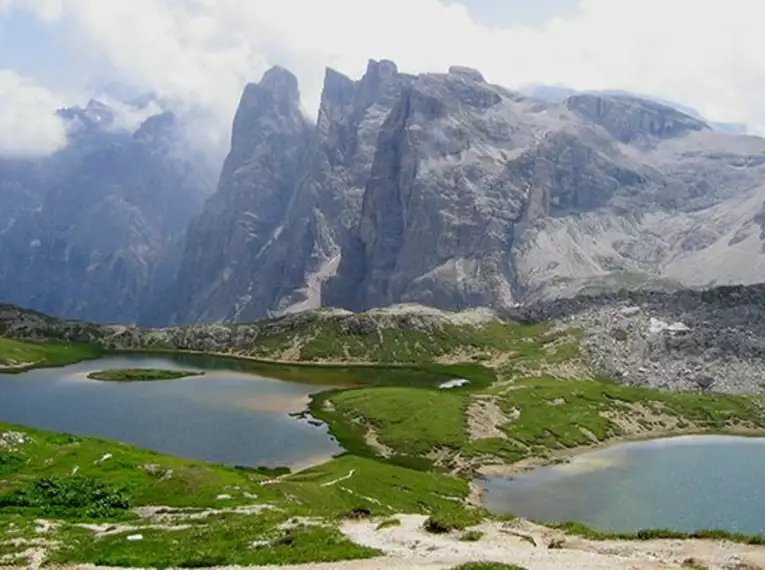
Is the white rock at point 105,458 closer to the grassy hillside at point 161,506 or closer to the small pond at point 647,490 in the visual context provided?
the grassy hillside at point 161,506

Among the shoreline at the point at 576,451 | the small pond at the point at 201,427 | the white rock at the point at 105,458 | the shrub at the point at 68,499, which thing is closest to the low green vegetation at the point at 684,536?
the shrub at the point at 68,499

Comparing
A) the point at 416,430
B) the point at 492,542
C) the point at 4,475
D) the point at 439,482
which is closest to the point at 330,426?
the point at 416,430

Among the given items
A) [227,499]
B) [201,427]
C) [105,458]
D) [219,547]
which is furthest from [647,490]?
[219,547]

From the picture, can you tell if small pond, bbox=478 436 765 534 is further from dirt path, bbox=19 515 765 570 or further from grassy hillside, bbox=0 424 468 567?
dirt path, bbox=19 515 765 570

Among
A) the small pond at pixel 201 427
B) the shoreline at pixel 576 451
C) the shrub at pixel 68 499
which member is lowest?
the shoreline at pixel 576 451

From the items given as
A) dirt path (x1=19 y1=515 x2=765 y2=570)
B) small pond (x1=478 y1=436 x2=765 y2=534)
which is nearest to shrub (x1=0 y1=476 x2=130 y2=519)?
dirt path (x1=19 y1=515 x2=765 y2=570)

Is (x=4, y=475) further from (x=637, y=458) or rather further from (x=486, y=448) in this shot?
(x=637, y=458)

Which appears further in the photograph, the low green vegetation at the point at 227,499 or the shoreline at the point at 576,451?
the shoreline at the point at 576,451

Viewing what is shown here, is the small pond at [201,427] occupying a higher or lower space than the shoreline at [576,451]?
higher
